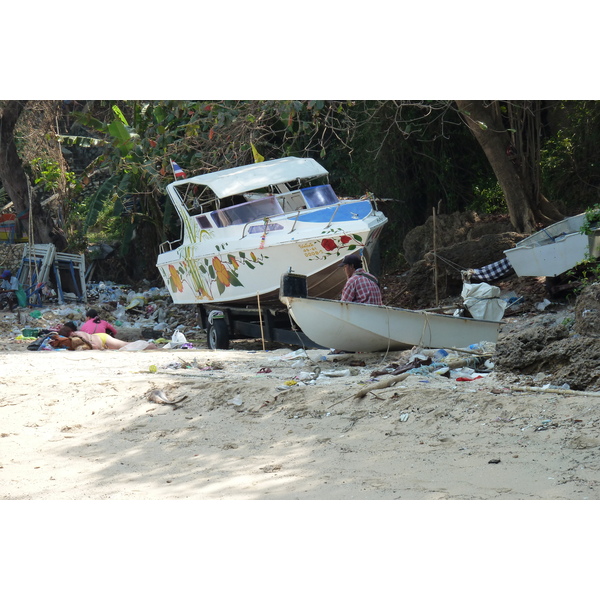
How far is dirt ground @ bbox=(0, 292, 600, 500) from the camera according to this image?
4.93m

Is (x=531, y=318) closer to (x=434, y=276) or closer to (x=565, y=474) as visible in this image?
(x=434, y=276)

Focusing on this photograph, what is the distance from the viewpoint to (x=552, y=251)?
11.4 m

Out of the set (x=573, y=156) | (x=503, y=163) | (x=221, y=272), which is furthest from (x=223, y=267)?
(x=573, y=156)

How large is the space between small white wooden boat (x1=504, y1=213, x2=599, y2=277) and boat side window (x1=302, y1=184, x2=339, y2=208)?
9.50 feet

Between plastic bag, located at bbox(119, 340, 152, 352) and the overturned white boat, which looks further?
plastic bag, located at bbox(119, 340, 152, 352)

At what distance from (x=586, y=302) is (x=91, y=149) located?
21.4 meters

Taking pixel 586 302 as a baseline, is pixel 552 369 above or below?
below

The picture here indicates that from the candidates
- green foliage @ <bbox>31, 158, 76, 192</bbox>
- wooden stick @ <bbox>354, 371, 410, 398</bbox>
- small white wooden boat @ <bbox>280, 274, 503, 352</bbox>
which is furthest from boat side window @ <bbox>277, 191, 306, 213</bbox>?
green foliage @ <bbox>31, 158, 76, 192</bbox>

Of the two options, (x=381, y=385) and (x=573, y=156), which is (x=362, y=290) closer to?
(x=381, y=385)

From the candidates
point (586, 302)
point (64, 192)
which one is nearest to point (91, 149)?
point (64, 192)

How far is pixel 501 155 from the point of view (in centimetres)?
1371

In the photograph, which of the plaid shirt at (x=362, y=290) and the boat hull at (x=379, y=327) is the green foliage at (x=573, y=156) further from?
the plaid shirt at (x=362, y=290)

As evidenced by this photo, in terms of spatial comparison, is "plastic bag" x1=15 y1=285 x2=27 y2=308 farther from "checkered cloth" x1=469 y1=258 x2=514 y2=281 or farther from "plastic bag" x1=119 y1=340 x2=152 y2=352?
"checkered cloth" x1=469 y1=258 x2=514 y2=281

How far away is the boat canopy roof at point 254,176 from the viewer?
38.6 feet
